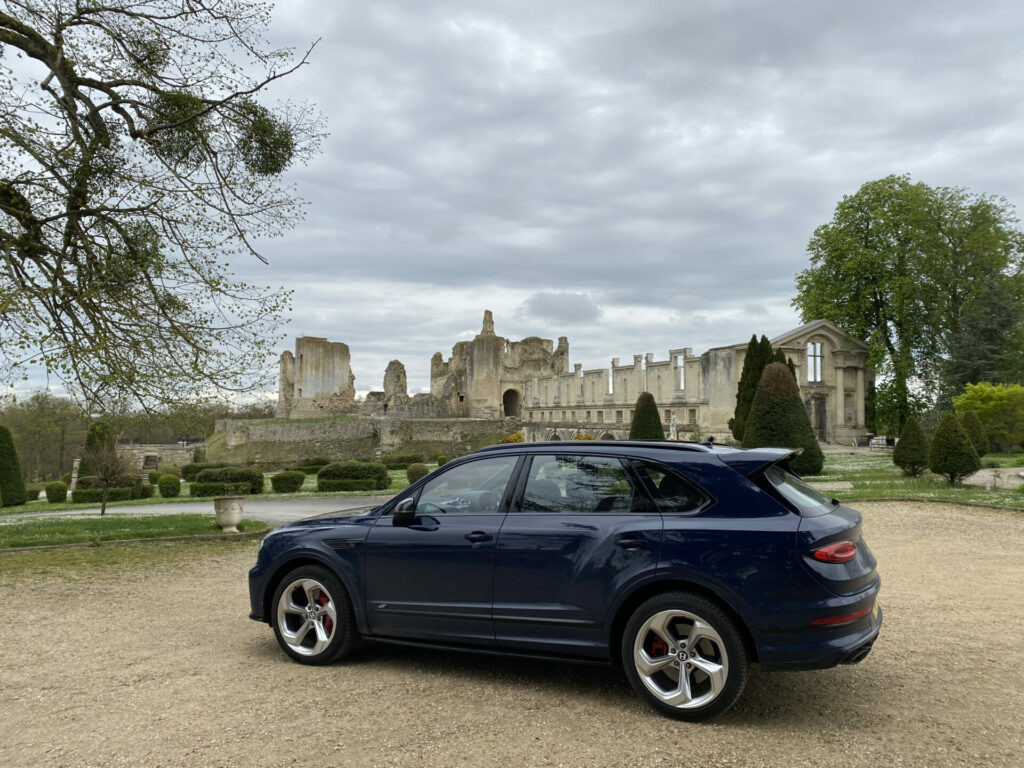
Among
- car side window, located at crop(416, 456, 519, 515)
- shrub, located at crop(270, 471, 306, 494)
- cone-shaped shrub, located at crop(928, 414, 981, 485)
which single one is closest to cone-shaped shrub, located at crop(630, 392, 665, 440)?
cone-shaped shrub, located at crop(928, 414, 981, 485)

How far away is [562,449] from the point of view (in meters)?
5.10

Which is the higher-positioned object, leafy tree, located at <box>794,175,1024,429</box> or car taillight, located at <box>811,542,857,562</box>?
leafy tree, located at <box>794,175,1024,429</box>

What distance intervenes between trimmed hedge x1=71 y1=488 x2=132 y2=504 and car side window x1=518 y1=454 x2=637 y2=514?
948 inches

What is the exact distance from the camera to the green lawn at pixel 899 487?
15828mm

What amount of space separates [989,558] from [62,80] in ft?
50.7

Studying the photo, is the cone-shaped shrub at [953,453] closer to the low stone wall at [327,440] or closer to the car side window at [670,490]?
the car side window at [670,490]

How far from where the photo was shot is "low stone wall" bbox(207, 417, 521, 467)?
5069 cm

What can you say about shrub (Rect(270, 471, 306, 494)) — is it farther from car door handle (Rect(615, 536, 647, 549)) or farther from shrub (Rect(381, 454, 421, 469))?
car door handle (Rect(615, 536, 647, 549))

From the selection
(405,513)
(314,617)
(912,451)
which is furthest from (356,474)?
(405,513)


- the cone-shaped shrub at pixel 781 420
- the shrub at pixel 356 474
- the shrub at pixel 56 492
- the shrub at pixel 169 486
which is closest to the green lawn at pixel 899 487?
the cone-shaped shrub at pixel 781 420

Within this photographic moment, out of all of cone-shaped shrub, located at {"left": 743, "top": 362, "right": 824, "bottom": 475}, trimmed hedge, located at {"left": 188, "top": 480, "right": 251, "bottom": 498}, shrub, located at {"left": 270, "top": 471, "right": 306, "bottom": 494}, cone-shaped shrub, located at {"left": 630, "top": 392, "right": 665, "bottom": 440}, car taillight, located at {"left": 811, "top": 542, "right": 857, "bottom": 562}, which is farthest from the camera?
cone-shaped shrub, located at {"left": 630, "top": 392, "right": 665, "bottom": 440}

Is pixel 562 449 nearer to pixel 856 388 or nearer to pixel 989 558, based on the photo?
pixel 989 558

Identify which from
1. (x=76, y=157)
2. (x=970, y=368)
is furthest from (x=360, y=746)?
(x=970, y=368)

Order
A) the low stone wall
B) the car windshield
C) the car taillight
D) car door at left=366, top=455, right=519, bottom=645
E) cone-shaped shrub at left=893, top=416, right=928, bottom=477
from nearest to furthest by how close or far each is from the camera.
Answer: the car taillight, the car windshield, car door at left=366, top=455, right=519, bottom=645, cone-shaped shrub at left=893, top=416, right=928, bottom=477, the low stone wall
